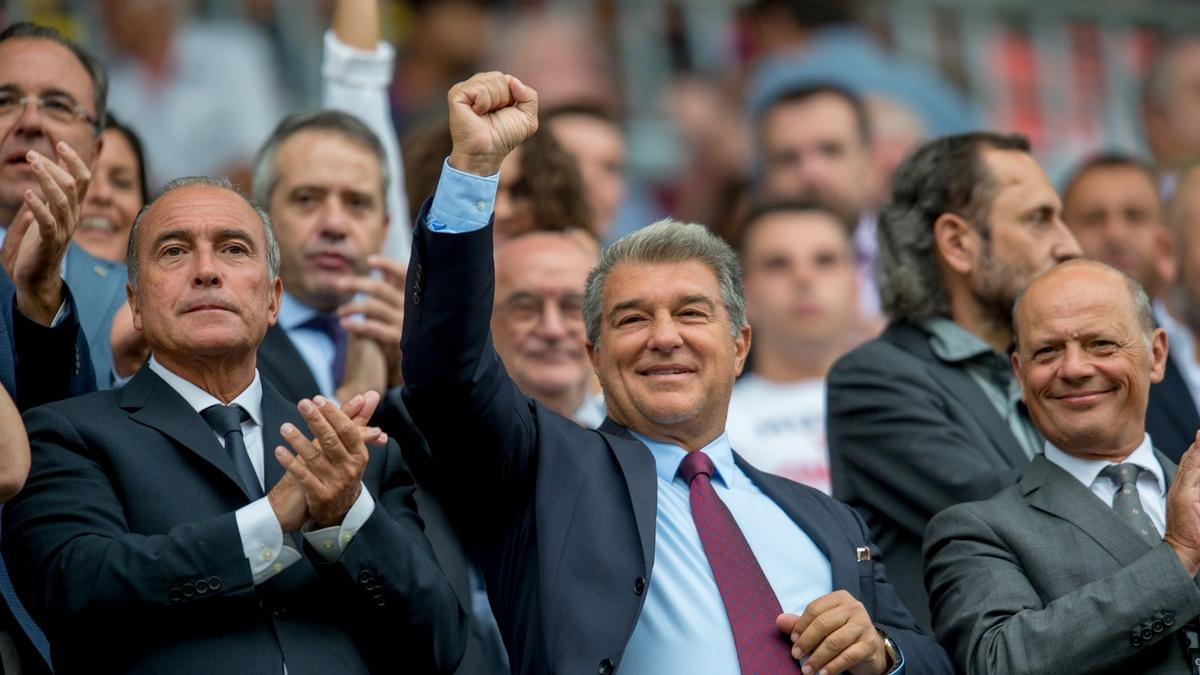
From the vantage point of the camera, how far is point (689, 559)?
4.34 m

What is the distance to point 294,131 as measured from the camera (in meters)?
5.84

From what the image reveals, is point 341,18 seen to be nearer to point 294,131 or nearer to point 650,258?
point 294,131

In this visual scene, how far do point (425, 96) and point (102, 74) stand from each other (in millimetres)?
3551

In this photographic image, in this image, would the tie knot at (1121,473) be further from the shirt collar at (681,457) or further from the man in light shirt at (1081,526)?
the shirt collar at (681,457)

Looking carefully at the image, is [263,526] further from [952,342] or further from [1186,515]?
[952,342]

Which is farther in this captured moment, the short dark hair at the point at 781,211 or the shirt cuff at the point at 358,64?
the short dark hair at the point at 781,211

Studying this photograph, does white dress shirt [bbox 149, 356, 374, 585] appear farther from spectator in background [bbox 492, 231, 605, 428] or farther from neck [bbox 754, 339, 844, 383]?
neck [bbox 754, 339, 844, 383]

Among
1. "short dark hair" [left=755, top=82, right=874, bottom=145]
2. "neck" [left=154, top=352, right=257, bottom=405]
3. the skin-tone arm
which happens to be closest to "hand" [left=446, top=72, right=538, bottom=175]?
"neck" [left=154, top=352, right=257, bottom=405]

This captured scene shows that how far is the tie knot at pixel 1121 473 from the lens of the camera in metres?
4.71

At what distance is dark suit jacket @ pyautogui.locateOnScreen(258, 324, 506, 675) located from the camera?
4633 mm

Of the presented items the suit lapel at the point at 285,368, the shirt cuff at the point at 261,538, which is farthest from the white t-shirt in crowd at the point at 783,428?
the shirt cuff at the point at 261,538

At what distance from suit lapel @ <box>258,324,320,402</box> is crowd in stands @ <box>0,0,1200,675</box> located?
0.05 ft

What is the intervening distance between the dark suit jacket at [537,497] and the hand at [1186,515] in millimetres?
598

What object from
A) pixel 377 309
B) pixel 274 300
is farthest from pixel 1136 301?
pixel 274 300
